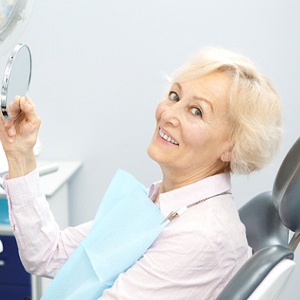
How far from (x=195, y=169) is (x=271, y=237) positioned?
232mm

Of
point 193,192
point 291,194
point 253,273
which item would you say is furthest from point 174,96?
point 253,273

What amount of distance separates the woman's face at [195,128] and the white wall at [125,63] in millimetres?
1047

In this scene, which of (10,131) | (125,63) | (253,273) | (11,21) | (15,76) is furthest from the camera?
(125,63)

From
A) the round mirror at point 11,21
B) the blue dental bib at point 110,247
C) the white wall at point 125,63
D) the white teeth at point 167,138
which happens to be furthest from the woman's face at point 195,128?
the white wall at point 125,63

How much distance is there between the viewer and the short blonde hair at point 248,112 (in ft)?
4.02

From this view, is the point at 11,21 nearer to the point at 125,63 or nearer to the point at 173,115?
the point at 173,115

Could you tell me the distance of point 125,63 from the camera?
2.32 meters

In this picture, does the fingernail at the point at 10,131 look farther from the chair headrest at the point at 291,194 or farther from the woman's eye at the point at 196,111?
the chair headrest at the point at 291,194

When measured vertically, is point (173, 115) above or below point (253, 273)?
above

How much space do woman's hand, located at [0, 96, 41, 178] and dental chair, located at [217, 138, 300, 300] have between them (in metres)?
0.47

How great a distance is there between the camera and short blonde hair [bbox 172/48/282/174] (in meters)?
1.22

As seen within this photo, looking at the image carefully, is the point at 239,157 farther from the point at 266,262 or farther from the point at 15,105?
the point at 15,105

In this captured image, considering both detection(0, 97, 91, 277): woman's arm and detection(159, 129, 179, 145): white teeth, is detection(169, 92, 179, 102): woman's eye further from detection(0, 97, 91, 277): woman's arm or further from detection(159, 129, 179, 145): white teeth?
detection(0, 97, 91, 277): woman's arm

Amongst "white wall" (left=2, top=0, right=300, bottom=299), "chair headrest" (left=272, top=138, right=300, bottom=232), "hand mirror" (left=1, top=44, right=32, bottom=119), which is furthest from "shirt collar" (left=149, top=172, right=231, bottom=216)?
"white wall" (left=2, top=0, right=300, bottom=299)
